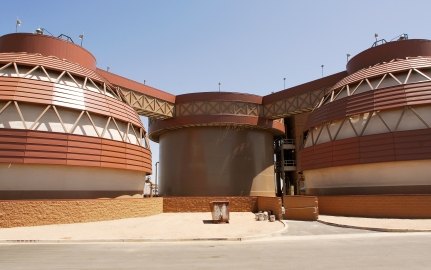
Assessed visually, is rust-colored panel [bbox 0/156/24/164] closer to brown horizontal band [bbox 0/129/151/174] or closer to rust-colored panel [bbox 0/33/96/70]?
brown horizontal band [bbox 0/129/151/174]

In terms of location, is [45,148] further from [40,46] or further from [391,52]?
[391,52]

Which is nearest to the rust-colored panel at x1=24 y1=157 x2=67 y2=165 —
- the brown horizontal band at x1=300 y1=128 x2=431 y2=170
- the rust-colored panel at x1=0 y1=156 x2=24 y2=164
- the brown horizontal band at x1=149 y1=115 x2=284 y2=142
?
the rust-colored panel at x1=0 y1=156 x2=24 y2=164

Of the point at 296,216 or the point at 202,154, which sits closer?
the point at 296,216

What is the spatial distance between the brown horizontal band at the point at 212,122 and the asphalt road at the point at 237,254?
72.3 ft

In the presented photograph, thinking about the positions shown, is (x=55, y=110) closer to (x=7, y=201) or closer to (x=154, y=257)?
(x=7, y=201)

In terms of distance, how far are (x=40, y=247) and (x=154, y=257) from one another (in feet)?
16.0

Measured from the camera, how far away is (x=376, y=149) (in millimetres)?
22344

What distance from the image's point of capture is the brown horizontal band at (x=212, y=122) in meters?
34.5

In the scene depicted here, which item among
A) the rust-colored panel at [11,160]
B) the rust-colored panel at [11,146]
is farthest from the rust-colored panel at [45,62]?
the rust-colored panel at [11,160]

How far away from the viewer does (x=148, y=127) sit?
129ft

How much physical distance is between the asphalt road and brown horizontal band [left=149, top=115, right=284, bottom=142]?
2204 centimetres

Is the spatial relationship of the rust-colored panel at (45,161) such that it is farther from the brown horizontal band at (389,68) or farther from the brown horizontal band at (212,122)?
the brown horizontal band at (389,68)

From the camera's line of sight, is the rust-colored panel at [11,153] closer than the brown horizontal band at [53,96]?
Yes

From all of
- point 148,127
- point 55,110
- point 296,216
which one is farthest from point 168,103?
point 296,216
